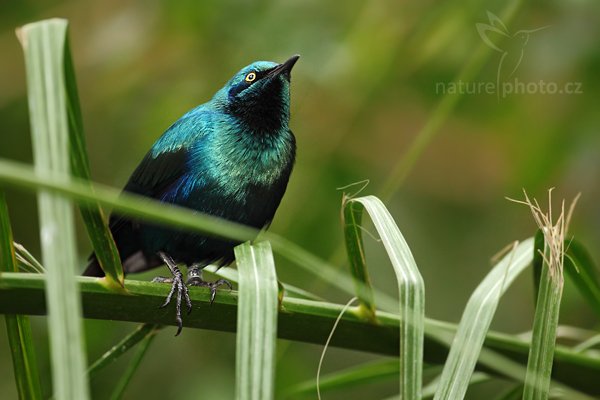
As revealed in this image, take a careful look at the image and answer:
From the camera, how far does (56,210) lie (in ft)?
3.65

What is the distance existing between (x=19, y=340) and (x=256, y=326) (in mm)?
508

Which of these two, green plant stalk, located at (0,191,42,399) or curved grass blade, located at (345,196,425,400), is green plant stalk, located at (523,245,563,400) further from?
green plant stalk, located at (0,191,42,399)

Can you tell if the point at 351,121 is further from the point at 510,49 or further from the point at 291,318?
the point at 291,318

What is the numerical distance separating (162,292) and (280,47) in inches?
81.8

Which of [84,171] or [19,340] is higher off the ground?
[84,171]

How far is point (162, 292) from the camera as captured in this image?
178 centimetres

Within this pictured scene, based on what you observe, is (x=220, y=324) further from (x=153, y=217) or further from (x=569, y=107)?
(x=569, y=107)

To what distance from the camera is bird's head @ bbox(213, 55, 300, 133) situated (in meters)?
2.90

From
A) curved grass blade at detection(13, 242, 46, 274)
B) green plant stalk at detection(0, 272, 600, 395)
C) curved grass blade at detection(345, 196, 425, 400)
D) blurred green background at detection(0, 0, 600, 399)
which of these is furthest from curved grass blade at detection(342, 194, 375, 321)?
blurred green background at detection(0, 0, 600, 399)

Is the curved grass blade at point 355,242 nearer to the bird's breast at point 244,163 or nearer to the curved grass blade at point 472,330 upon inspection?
the curved grass blade at point 472,330

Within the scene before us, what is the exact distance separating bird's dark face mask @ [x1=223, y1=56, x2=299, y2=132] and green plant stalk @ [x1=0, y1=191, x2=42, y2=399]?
1.37m

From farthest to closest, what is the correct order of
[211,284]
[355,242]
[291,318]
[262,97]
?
1. [262,97]
2. [211,284]
3. [291,318]
4. [355,242]

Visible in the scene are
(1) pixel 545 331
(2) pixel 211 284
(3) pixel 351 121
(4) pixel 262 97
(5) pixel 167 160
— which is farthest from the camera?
(3) pixel 351 121

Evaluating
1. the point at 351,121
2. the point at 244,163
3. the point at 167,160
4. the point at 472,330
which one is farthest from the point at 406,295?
the point at 351,121
